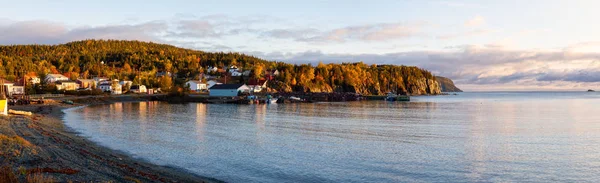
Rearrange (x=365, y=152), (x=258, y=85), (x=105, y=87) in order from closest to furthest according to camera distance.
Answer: (x=365, y=152)
(x=105, y=87)
(x=258, y=85)

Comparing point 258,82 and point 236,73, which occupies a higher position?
point 236,73

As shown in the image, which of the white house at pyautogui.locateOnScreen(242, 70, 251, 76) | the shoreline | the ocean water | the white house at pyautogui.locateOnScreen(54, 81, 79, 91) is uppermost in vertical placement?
the white house at pyautogui.locateOnScreen(242, 70, 251, 76)

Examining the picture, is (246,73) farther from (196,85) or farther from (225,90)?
(225,90)

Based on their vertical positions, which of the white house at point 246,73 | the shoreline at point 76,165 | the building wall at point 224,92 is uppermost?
the white house at point 246,73

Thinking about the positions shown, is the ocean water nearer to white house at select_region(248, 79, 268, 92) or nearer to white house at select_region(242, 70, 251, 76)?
white house at select_region(248, 79, 268, 92)

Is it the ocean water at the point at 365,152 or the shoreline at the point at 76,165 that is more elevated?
the shoreline at the point at 76,165

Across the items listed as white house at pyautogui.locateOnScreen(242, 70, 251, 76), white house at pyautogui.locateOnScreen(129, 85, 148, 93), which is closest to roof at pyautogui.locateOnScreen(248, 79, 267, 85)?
white house at pyautogui.locateOnScreen(242, 70, 251, 76)

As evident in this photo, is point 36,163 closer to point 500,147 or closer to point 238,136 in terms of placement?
point 238,136

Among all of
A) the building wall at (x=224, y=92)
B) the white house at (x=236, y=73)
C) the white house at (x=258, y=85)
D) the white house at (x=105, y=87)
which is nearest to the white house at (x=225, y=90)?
the building wall at (x=224, y=92)

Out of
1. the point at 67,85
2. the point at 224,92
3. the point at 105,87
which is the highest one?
the point at 67,85

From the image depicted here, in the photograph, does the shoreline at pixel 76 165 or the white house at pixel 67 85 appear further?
the white house at pixel 67 85

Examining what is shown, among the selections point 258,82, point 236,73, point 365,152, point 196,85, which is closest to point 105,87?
point 196,85

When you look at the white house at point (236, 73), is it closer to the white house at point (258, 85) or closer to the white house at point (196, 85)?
the white house at point (258, 85)

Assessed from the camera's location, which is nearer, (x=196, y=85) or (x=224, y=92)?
(x=224, y=92)
